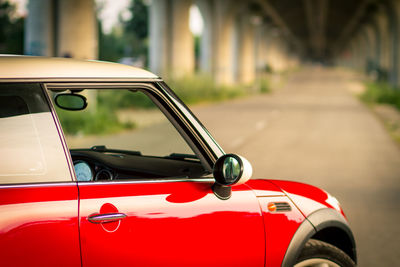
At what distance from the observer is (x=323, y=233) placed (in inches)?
162

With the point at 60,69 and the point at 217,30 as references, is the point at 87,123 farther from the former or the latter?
the point at 217,30

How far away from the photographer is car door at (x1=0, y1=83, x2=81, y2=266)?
8.55 ft

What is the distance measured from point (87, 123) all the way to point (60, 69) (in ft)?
52.1

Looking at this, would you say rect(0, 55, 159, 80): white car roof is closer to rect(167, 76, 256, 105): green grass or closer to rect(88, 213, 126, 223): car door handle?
rect(88, 213, 126, 223): car door handle

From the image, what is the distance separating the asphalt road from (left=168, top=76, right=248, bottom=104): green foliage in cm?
703

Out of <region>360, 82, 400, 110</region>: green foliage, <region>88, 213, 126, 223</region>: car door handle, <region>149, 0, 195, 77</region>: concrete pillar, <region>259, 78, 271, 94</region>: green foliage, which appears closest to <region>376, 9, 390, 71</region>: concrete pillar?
<region>259, 78, 271, 94</region>: green foliage

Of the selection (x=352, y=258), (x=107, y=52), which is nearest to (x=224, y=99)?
(x=107, y=52)

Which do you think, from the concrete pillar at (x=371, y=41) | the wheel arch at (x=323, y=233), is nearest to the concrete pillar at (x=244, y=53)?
the concrete pillar at (x=371, y=41)

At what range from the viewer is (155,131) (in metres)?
19.1

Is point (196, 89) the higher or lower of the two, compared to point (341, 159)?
lower

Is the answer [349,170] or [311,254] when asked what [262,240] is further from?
[349,170]

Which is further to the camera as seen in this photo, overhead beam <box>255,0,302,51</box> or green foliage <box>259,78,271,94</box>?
overhead beam <box>255,0,302,51</box>

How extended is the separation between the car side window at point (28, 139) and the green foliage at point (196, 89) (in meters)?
28.3

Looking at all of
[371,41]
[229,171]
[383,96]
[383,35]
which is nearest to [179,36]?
[383,96]
